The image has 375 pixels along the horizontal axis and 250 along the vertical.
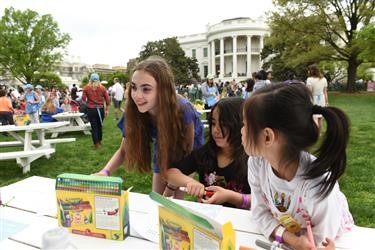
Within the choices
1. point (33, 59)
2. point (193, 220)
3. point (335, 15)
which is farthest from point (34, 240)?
point (33, 59)

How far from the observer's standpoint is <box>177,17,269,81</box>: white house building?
44969 millimetres

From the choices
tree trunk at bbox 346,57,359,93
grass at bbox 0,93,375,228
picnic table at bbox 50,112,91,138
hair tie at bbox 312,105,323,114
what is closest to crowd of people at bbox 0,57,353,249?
hair tie at bbox 312,105,323,114

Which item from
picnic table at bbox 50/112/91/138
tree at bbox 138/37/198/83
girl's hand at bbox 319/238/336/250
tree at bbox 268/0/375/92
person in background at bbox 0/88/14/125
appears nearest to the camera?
girl's hand at bbox 319/238/336/250

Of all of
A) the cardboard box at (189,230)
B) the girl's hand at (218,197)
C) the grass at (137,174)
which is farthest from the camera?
the grass at (137,174)

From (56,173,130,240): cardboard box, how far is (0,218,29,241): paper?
0.66 ft

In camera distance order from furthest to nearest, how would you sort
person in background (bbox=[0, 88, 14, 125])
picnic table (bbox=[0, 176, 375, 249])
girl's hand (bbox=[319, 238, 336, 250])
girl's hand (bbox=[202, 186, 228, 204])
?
person in background (bbox=[0, 88, 14, 125])
girl's hand (bbox=[202, 186, 228, 204])
picnic table (bbox=[0, 176, 375, 249])
girl's hand (bbox=[319, 238, 336, 250])

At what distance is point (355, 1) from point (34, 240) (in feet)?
76.1

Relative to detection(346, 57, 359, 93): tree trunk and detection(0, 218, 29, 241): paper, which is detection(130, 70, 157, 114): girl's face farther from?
detection(346, 57, 359, 93): tree trunk

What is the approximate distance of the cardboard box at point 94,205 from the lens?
1.11m

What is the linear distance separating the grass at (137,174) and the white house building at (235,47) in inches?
1532

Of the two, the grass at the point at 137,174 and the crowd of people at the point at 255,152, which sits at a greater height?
the crowd of people at the point at 255,152

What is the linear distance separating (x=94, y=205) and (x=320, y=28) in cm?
2073

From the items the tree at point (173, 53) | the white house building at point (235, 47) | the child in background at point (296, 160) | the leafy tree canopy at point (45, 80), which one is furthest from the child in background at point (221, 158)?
the white house building at point (235, 47)

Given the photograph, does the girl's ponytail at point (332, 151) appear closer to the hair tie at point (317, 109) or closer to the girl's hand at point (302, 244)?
the hair tie at point (317, 109)
